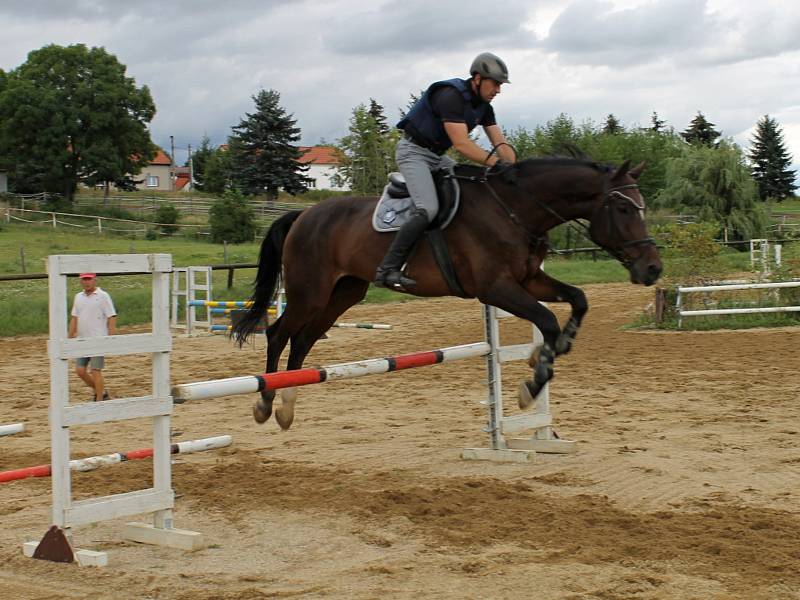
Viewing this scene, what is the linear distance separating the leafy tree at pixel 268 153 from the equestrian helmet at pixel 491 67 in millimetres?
56849

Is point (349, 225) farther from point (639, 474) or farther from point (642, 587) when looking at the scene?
point (642, 587)

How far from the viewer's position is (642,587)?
405 centimetres

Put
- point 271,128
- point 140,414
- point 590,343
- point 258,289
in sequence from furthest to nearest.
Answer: point 271,128, point 590,343, point 258,289, point 140,414

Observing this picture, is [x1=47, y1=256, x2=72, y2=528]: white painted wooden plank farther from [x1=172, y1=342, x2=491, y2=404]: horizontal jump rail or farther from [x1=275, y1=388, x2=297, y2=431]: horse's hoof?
[x1=275, y1=388, x2=297, y2=431]: horse's hoof

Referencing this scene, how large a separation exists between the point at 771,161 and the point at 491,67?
221ft

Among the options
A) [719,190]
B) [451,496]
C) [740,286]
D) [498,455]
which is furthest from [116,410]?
[719,190]

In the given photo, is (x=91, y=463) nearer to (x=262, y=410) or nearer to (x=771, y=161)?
(x=262, y=410)

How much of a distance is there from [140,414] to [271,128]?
5961 centimetres

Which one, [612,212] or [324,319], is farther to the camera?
[324,319]

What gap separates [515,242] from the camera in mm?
6512

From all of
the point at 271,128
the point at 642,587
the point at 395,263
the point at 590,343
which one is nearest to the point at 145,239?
the point at 271,128

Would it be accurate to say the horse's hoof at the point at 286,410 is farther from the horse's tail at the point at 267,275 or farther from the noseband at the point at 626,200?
the noseband at the point at 626,200

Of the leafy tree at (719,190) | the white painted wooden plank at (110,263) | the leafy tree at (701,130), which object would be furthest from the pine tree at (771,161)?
the white painted wooden plank at (110,263)

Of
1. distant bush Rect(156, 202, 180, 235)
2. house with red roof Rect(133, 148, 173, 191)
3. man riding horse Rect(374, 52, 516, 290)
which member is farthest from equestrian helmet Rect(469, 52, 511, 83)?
house with red roof Rect(133, 148, 173, 191)
